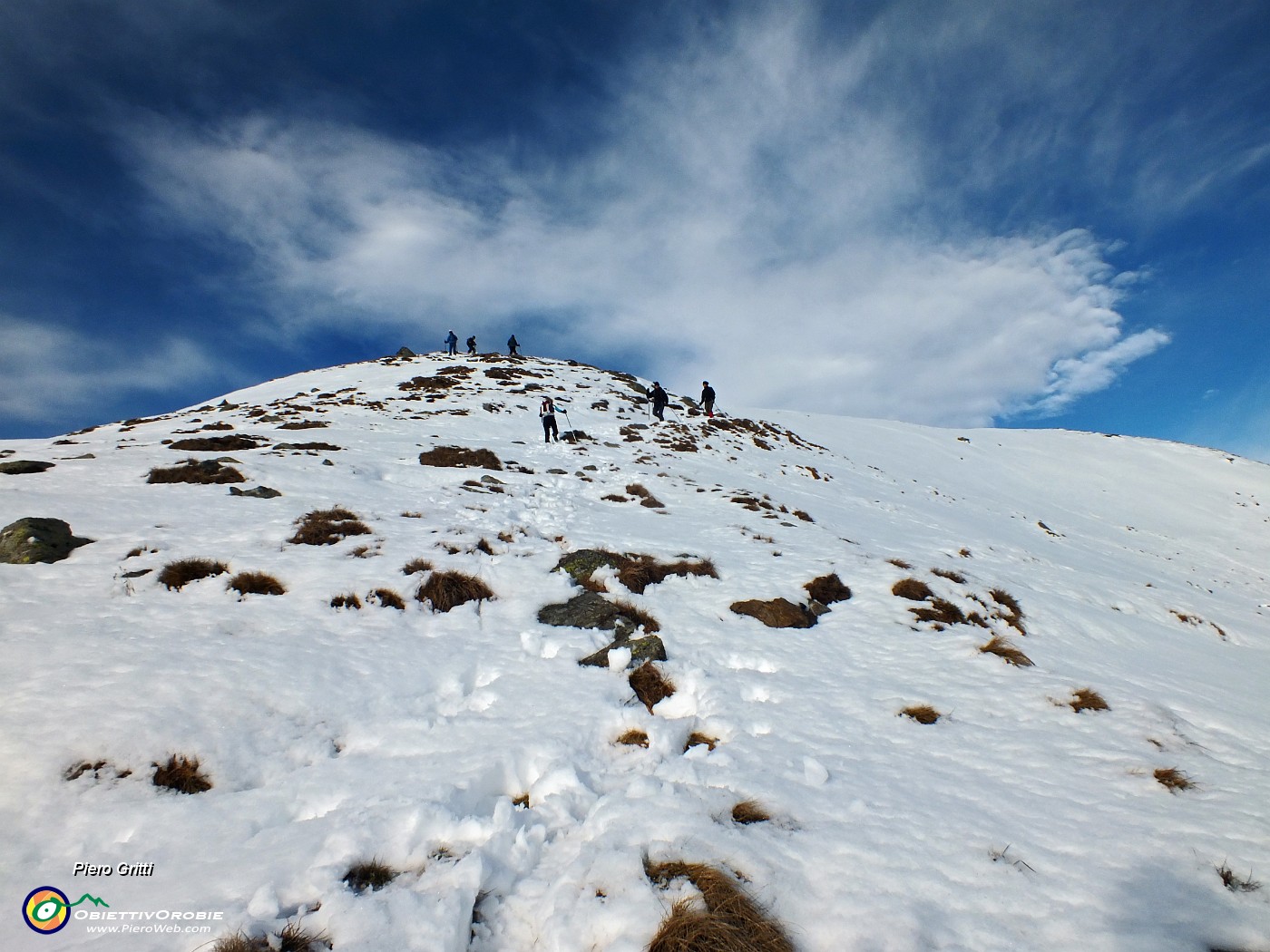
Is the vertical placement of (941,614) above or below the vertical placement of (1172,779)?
above

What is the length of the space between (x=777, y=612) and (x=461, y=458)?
12.0m

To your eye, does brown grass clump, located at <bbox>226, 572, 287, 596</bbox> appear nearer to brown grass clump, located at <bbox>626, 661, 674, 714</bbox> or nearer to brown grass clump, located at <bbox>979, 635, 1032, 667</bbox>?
brown grass clump, located at <bbox>626, 661, 674, 714</bbox>

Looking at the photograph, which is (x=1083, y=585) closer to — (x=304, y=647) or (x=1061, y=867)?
(x=1061, y=867)

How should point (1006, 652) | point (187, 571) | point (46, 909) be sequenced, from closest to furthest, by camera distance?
point (46, 909)
point (187, 571)
point (1006, 652)

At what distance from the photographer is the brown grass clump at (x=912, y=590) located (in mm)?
9398

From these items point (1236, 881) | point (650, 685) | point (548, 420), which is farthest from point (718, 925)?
point (548, 420)

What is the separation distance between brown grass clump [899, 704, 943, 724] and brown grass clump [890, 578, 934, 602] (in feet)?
11.7

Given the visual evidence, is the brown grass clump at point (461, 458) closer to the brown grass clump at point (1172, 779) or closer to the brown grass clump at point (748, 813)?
the brown grass clump at point (748, 813)

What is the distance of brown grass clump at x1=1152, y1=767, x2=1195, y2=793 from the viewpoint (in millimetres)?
4719

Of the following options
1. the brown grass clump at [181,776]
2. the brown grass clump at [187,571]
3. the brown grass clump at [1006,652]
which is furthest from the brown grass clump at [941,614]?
the brown grass clump at [187,571]

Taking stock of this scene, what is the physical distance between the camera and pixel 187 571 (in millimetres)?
7027

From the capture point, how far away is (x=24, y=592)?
6.06 metres

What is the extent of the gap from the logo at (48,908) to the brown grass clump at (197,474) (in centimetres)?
986

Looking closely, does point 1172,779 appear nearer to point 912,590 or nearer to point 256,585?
point 912,590
